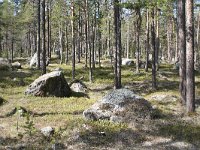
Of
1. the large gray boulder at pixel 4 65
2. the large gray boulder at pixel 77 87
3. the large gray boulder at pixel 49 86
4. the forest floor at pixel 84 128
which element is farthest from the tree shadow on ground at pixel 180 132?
the large gray boulder at pixel 4 65

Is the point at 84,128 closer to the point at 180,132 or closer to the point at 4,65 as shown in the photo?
the point at 180,132

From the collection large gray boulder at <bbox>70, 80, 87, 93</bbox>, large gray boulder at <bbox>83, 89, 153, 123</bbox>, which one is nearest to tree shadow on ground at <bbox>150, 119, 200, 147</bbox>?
large gray boulder at <bbox>83, 89, 153, 123</bbox>

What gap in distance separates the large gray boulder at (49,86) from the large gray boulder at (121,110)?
7979 millimetres

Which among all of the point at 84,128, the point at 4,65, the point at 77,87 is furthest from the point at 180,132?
the point at 4,65

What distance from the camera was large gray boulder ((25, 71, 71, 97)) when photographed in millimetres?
26562

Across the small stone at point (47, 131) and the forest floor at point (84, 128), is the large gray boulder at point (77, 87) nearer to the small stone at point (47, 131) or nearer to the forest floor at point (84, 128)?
the forest floor at point (84, 128)

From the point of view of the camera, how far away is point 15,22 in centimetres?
6719

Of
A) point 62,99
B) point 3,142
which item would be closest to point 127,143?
point 3,142

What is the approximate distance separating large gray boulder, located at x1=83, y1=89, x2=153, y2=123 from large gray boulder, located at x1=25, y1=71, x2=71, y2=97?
798 centimetres

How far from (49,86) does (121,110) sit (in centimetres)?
938

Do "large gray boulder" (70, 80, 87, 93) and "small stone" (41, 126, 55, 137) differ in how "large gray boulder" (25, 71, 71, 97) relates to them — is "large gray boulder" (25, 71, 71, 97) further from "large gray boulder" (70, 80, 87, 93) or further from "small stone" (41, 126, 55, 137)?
"small stone" (41, 126, 55, 137)

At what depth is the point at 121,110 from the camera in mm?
19031

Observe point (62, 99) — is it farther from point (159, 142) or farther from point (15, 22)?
point (15, 22)

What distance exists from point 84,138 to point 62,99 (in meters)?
9.81
